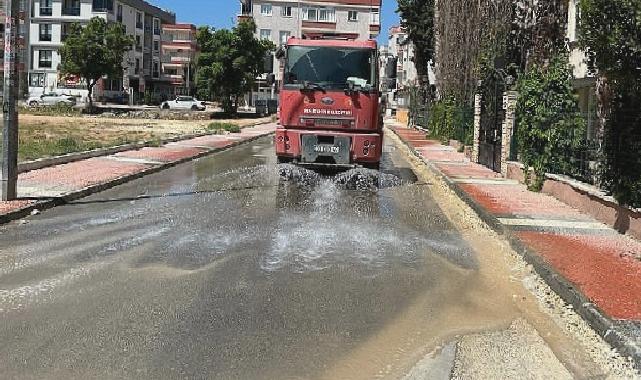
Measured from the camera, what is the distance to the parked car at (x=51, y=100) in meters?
64.8

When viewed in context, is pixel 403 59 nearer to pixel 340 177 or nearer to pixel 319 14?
pixel 319 14

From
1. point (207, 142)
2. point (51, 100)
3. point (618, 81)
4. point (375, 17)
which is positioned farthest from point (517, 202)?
point (375, 17)

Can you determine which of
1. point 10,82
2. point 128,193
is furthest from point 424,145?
point 10,82

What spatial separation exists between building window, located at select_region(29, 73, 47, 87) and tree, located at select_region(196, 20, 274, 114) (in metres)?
21.9

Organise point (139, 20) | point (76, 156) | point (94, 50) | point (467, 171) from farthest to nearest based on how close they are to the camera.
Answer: point (139, 20)
point (94, 50)
point (467, 171)
point (76, 156)

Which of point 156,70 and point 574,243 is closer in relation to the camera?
point 574,243

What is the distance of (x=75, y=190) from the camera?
47.4 feet

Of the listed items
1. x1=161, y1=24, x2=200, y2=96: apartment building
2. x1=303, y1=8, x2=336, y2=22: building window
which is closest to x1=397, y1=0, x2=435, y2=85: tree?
x1=303, y1=8, x2=336, y2=22: building window

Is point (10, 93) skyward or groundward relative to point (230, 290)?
skyward

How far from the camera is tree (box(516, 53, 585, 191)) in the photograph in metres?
15.4

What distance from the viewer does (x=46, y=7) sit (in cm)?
7650

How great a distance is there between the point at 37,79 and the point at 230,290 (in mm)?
75502

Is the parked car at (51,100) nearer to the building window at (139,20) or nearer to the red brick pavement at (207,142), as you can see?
the building window at (139,20)

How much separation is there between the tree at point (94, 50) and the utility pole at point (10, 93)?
1934 inches
